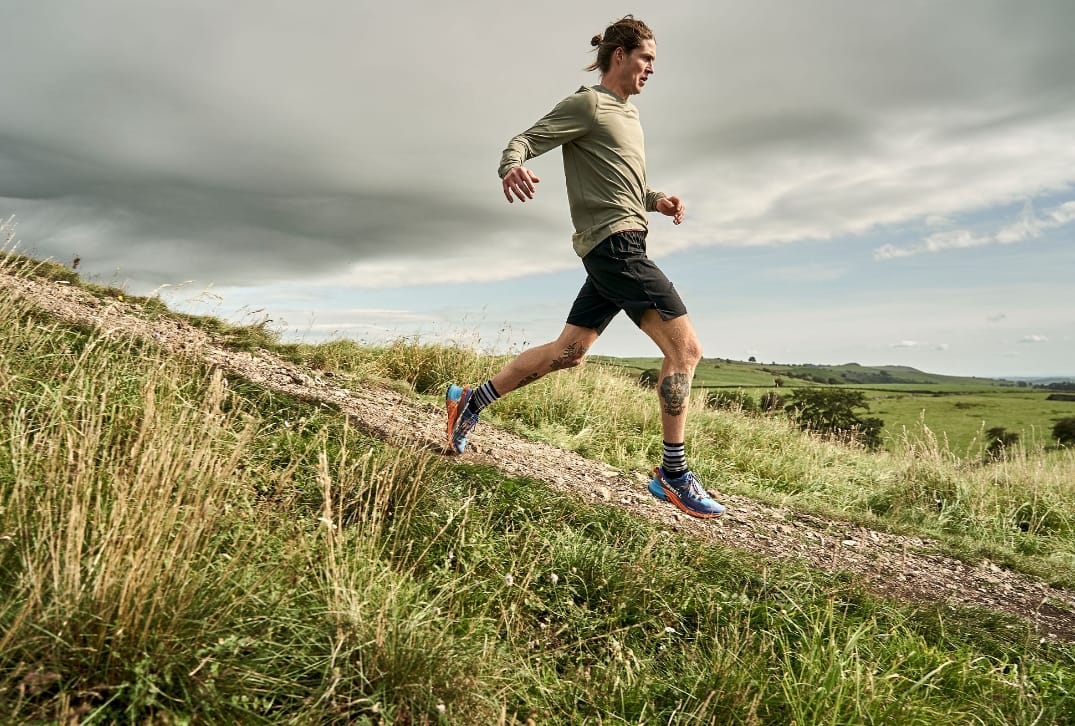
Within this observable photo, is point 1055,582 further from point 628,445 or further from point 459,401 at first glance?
point 459,401

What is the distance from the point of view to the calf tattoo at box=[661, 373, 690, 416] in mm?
4203

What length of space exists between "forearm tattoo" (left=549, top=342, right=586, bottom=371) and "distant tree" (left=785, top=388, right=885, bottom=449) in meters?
8.12

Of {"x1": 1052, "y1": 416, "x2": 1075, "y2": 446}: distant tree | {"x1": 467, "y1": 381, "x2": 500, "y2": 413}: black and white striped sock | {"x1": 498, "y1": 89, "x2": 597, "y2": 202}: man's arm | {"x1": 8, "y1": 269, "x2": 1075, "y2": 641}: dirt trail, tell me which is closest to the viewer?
{"x1": 498, "y1": 89, "x2": 597, "y2": 202}: man's arm

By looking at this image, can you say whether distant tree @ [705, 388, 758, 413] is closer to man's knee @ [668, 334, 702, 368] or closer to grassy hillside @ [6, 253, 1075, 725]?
man's knee @ [668, 334, 702, 368]

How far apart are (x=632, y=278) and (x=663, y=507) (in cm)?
197

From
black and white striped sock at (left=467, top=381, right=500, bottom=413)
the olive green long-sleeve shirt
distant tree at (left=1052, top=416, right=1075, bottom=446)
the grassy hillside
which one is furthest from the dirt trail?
distant tree at (left=1052, top=416, right=1075, bottom=446)

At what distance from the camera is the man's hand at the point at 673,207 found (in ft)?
15.4

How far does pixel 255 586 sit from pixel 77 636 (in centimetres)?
47

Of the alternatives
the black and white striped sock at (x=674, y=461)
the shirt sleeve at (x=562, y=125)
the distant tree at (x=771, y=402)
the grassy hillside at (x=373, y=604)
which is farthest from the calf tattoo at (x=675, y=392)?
the distant tree at (x=771, y=402)

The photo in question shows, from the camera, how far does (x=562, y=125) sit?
13.2 ft

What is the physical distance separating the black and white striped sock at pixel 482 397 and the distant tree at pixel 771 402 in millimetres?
8865

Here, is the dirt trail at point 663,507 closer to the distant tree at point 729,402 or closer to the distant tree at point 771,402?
the distant tree at point 729,402

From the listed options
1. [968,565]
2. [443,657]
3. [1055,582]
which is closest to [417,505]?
[443,657]

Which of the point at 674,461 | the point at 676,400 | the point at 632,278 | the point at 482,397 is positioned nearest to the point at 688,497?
the point at 674,461
